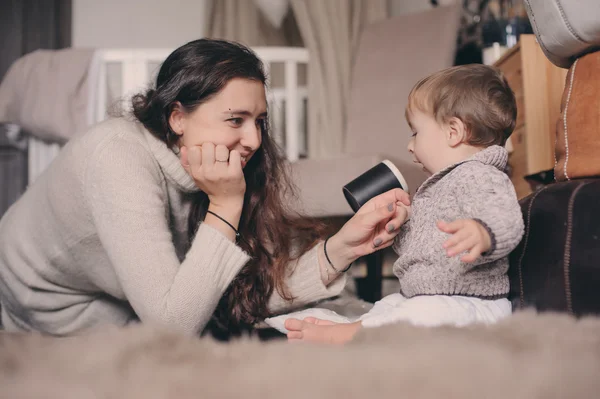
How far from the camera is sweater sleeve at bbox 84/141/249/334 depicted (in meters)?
0.93

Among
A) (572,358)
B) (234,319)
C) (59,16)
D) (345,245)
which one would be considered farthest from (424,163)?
(59,16)

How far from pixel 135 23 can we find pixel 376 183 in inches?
96.5

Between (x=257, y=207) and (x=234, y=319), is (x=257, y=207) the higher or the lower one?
the higher one

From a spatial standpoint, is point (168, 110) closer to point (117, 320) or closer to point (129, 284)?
point (129, 284)

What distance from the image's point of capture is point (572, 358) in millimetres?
496

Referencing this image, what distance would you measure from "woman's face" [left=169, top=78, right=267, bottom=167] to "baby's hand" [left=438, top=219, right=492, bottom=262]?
0.46 m

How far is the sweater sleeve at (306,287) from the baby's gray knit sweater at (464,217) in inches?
7.3

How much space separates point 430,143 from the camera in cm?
107

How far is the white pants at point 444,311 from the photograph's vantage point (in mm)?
887

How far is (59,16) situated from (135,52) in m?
0.92

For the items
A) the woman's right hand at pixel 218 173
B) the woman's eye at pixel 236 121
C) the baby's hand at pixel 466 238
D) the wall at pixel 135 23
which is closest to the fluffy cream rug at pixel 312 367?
the baby's hand at pixel 466 238

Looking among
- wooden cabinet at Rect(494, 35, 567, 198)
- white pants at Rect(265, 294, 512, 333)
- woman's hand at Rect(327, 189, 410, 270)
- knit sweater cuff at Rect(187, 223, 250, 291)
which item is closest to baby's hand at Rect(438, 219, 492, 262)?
white pants at Rect(265, 294, 512, 333)

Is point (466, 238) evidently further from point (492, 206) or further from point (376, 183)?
point (376, 183)

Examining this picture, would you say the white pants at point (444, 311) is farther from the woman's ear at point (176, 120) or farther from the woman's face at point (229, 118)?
the woman's ear at point (176, 120)
